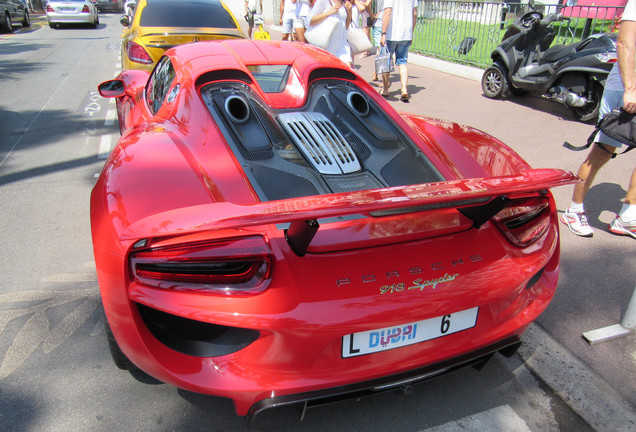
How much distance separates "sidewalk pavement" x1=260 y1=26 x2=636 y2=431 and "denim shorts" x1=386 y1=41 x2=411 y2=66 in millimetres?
1917

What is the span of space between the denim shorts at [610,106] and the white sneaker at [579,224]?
54cm

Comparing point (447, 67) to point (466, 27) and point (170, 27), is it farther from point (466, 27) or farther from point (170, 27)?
point (170, 27)

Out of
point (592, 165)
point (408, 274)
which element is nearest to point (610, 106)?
point (592, 165)

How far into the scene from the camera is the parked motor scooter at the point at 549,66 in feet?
18.1

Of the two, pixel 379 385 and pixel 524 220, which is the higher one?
pixel 524 220

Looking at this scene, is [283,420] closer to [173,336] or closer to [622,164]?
[173,336]

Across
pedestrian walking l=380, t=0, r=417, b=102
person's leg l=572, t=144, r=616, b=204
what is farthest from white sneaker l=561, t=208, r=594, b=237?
pedestrian walking l=380, t=0, r=417, b=102

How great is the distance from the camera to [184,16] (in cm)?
670

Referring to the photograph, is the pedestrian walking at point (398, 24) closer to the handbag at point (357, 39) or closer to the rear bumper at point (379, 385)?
the handbag at point (357, 39)

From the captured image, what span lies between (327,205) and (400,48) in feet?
21.3

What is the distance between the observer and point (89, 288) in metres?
2.83

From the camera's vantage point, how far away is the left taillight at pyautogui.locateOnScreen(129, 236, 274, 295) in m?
1.51

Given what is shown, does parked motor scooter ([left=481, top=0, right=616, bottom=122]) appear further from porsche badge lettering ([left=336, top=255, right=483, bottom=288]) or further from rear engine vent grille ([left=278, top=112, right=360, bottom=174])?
porsche badge lettering ([left=336, top=255, right=483, bottom=288])

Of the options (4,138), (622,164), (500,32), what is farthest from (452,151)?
(500,32)
